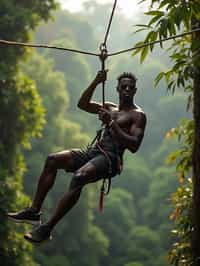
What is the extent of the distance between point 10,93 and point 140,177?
3253 centimetres

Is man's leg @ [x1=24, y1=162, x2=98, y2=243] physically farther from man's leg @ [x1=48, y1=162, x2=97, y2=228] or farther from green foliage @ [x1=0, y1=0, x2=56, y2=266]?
green foliage @ [x1=0, y1=0, x2=56, y2=266]

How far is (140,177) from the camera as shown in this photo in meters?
43.9

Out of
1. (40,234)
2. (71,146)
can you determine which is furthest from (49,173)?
(71,146)

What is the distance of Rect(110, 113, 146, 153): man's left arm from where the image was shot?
446cm

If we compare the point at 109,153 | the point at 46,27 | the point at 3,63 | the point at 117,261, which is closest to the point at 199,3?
the point at 109,153

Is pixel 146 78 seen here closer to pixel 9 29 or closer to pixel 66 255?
pixel 66 255

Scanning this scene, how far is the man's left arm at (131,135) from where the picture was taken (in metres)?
4.46

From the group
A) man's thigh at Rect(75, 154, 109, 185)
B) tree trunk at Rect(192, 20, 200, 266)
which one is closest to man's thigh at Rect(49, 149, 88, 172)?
man's thigh at Rect(75, 154, 109, 185)

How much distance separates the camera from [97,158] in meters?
4.41

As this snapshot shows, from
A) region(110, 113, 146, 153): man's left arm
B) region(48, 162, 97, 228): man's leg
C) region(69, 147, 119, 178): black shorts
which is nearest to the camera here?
region(48, 162, 97, 228): man's leg

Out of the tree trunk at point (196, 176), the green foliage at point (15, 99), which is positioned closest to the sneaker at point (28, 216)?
the tree trunk at point (196, 176)

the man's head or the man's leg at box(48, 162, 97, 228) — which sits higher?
the man's head

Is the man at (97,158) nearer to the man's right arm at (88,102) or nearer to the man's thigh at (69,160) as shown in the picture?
the man's thigh at (69,160)

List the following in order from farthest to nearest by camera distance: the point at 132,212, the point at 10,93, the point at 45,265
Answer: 1. the point at 132,212
2. the point at 45,265
3. the point at 10,93
